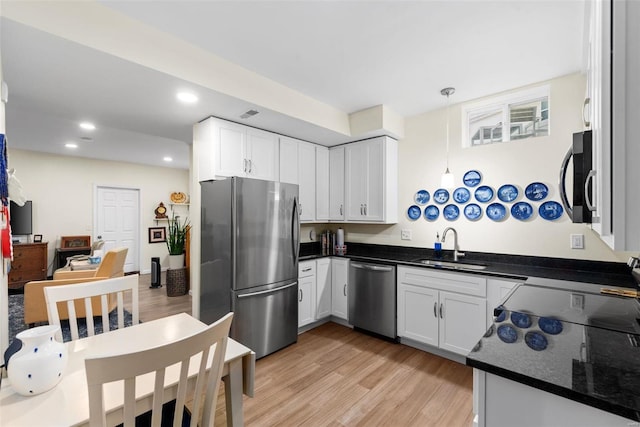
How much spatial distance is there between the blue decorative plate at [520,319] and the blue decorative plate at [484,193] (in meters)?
1.90

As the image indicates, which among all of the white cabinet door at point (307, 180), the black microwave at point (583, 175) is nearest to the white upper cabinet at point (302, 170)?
the white cabinet door at point (307, 180)

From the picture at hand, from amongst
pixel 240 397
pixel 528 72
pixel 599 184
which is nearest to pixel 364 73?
pixel 528 72

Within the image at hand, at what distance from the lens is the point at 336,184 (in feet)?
13.1

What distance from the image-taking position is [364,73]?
8.29ft

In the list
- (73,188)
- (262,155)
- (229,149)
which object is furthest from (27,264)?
(262,155)

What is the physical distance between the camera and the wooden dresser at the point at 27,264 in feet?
16.7

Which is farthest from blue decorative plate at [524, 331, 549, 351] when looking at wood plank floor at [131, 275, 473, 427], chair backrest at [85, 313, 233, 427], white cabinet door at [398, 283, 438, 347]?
white cabinet door at [398, 283, 438, 347]

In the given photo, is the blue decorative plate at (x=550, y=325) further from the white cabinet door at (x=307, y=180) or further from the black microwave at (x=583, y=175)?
the white cabinet door at (x=307, y=180)

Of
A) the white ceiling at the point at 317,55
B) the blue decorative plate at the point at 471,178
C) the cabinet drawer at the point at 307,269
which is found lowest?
the cabinet drawer at the point at 307,269

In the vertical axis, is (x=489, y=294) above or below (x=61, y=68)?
below

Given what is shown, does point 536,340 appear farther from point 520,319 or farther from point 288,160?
point 288,160

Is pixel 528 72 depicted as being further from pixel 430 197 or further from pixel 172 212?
pixel 172 212

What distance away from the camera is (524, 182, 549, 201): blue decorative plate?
269cm

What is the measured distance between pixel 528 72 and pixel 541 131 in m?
0.60
